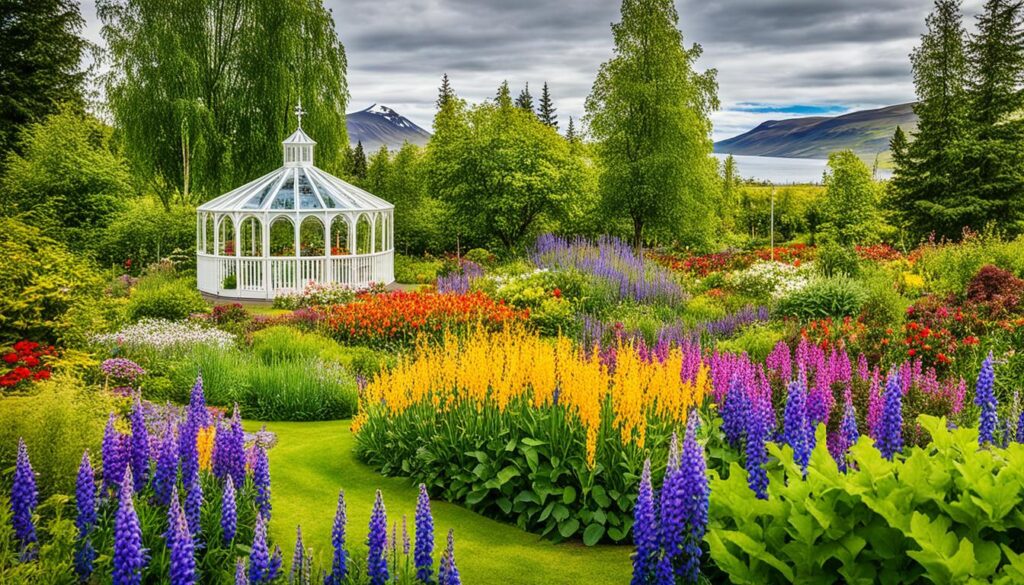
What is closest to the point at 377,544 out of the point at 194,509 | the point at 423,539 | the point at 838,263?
the point at 423,539

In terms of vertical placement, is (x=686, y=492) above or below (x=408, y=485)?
above

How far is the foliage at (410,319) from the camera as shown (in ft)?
37.7

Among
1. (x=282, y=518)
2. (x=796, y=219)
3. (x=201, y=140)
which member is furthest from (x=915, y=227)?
(x=282, y=518)

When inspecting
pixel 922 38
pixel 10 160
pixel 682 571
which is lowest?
pixel 682 571

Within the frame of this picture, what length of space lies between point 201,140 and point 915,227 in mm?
24623

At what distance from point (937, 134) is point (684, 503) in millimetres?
30463

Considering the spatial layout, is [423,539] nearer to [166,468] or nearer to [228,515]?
[228,515]

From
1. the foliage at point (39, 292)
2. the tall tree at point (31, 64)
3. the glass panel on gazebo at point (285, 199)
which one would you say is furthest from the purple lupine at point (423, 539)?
the tall tree at point (31, 64)

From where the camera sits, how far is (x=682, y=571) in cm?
349

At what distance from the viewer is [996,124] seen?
29.0m

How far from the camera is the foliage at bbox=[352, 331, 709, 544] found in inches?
190

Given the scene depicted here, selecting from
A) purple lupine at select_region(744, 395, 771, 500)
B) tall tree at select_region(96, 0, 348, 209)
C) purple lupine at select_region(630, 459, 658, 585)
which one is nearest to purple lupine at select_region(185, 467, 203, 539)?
purple lupine at select_region(630, 459, 658, 585)

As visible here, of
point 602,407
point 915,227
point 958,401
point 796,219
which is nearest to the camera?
point 602,407

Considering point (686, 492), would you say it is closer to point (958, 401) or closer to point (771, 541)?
point (771, 541)
